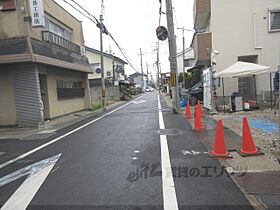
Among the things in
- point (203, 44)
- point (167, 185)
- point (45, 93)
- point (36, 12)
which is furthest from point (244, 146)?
point (203, 44)

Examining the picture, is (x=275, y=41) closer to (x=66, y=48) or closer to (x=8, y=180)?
(x=66, y=48)

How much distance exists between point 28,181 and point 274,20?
65.1 feet

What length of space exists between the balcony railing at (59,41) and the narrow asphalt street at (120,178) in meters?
9.02

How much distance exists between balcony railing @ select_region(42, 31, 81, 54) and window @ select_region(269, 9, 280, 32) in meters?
13.1

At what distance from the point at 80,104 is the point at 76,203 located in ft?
63.8

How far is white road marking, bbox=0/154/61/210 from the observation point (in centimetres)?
509

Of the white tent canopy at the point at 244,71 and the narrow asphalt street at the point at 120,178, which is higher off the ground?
the white tent canopy at the point at 244,71

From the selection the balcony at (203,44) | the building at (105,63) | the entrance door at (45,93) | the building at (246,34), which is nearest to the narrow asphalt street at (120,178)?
the entrance door at (45,93)

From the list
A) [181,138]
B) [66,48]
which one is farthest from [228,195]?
[66,48]

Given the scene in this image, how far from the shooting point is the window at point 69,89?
1988cm

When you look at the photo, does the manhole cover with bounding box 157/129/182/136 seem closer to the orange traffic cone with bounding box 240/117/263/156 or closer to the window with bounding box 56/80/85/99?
the orange traffic cone with bounding box 240/117/263/156

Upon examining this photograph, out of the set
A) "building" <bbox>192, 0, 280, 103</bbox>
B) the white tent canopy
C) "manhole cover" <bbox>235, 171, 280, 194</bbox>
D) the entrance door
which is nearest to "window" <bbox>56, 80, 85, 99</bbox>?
the entrance door

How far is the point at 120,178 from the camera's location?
613 centimetres

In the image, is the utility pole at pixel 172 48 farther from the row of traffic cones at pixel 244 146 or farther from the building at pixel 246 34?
the row of traffic cones at pixel 244 146
